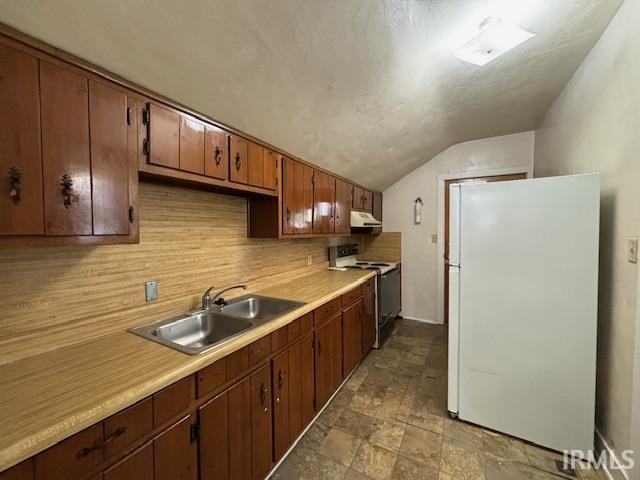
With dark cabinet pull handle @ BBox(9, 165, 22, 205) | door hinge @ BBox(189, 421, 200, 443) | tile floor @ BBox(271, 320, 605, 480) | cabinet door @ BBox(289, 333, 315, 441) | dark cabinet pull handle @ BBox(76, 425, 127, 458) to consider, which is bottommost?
tile floor @ BBox(271, 320, 605, 480)

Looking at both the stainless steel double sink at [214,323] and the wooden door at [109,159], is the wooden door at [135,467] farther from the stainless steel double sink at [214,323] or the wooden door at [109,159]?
the wooden door at [109,159]

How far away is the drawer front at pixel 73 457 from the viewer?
2.21 ft

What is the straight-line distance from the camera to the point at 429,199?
3838 millimetres

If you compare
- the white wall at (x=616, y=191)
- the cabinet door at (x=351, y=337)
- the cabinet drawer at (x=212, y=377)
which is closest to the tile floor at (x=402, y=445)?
the cabinet door at (x=351, y=337)

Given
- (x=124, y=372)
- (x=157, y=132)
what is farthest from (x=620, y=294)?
(x=157, y=132)

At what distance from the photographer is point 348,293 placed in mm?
2383

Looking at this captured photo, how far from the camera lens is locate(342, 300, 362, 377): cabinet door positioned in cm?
232

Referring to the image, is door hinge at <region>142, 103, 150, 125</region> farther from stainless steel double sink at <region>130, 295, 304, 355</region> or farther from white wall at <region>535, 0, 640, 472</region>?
white wall at <region>535, 0, 640, 472</region>

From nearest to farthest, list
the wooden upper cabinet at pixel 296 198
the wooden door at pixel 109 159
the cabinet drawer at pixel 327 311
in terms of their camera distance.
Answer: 1. the wooden door at pixel 109 159
2. the cabinet drawer at pixel 327 311
3. the wooden upper cabinet at pixel 296 198

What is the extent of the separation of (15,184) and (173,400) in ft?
2.91

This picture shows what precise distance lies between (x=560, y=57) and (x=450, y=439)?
2741mm

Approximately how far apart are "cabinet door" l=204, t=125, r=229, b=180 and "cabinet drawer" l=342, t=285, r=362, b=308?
4.60 ft

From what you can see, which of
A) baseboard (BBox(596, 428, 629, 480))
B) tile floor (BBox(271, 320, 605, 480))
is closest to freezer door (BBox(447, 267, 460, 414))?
tile floor (BBox(271, 320, 605, 480))

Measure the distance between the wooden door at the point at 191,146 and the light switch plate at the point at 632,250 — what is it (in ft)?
7.50
